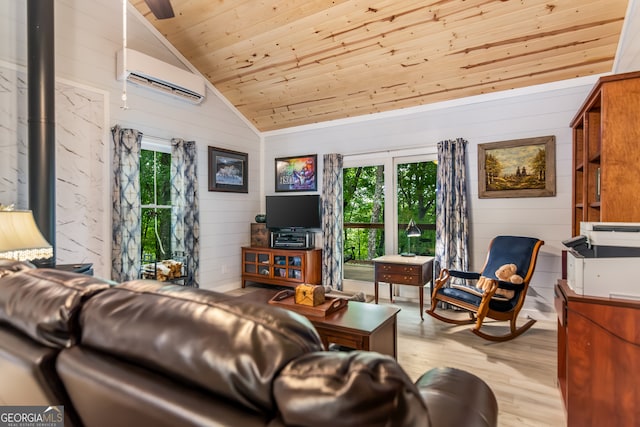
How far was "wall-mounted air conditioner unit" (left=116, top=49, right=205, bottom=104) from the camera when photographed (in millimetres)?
3809

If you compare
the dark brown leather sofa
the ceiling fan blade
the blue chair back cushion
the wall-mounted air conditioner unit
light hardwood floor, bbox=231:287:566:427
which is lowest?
light hardwood floor, bbox=231:287:566:427

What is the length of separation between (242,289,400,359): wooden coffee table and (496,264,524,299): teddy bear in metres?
1.32

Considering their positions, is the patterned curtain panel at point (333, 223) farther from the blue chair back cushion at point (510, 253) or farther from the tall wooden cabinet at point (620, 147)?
the tall wooden cabinet at point (620, 147)

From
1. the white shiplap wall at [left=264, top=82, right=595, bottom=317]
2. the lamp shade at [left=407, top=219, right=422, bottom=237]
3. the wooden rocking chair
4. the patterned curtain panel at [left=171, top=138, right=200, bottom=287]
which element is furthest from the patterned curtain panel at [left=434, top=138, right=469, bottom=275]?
the patterned curtain panel at [left=171, top=138, right=200, bottom=287]

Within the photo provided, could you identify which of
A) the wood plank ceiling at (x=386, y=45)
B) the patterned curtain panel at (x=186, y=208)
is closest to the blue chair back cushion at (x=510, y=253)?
the wood plank ceiling at (x=386, y=45)

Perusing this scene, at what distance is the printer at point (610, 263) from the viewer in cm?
173

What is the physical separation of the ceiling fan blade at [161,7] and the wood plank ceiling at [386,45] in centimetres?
130

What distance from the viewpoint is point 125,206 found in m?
3.78

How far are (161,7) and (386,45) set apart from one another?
7.44 feet

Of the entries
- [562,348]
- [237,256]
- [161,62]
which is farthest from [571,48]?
[237,256]

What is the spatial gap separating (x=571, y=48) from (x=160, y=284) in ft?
13.5

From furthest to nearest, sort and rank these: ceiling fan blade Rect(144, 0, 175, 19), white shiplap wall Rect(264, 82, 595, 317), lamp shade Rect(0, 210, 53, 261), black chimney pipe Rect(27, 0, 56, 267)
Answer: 1. white shiplap wall Rect(264, 82, 595, 317)
2. black chimney pipe Rect(27, 0, 56, 267)
3. ceiling fan blade Rect(144, 0, 175, 19)
4. lamp shade Rect(0, 210, 53, 261)

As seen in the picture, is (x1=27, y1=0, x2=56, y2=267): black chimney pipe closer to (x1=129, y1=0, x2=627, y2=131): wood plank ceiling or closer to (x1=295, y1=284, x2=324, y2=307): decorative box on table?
(x1=129, y1=0, x2=627, y2=131): wood plank ceiling

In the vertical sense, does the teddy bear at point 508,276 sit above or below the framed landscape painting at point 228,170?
below
